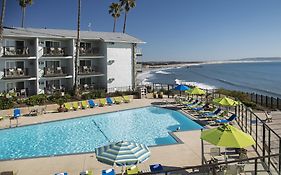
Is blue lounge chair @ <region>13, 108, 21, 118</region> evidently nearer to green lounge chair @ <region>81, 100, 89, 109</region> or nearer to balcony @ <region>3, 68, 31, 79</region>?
green lounge chair @ <region>81, 100, 89, 109</region>

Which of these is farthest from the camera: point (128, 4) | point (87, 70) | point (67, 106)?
point (128, 4)

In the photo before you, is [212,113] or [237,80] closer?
[212,113]

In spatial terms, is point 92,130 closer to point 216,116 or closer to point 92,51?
point 216,116

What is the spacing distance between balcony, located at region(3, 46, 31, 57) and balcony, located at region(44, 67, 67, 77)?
8.85 ft

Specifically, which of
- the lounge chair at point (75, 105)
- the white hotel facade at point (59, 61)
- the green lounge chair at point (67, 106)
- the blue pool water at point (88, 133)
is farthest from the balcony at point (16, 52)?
the blue pool water at point (88, 133)

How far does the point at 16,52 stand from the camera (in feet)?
98.1

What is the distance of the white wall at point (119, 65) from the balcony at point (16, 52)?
10.1 meters

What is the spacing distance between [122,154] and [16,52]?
24302 mm

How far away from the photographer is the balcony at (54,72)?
31.8 m

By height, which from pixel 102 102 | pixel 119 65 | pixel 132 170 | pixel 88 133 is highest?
pixel 119 65

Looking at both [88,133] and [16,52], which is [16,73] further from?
[88,133]

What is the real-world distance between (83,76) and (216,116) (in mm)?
18335

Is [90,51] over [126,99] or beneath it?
over

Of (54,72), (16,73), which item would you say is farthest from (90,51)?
(16,73)
